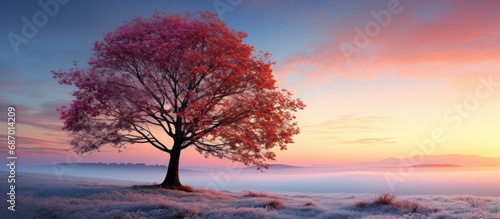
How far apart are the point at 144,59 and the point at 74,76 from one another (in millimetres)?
5153

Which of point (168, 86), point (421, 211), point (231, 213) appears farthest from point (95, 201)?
point (421, 211)

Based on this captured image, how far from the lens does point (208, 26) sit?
27.4 m

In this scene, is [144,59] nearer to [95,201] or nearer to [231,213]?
[95,201]

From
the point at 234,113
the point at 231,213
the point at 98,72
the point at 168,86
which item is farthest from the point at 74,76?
the point at 231,213

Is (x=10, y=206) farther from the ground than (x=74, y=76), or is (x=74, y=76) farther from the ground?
(x=74, y=76)

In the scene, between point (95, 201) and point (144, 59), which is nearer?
point (95, 201)

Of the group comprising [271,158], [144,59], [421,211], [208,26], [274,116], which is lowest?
[421,211]

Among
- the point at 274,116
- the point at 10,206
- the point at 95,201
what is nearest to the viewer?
the point at 10,206

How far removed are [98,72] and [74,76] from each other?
1670 mm

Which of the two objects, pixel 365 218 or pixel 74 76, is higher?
pixel 74 76

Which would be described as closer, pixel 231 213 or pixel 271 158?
pixel 231 213

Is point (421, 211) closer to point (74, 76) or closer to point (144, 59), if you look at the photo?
point (144, 59)

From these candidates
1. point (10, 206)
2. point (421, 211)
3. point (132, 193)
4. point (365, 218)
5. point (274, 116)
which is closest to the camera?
point (365, 218)

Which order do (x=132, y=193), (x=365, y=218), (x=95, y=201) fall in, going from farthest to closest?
(x=132, y=193) < (x=95, y=201) < (x=365, y=218)
